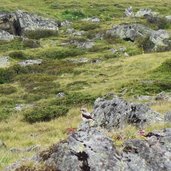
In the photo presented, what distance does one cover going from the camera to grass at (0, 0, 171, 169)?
24.8 meters

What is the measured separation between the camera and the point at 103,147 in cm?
1096

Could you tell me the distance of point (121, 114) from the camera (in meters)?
22.6

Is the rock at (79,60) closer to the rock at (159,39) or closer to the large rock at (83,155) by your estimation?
the rock at (159,39)

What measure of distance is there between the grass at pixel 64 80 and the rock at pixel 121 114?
1859 mm

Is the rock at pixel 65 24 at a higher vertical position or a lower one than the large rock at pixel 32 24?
lower

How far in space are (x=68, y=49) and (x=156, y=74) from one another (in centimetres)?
2757

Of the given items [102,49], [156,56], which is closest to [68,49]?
[102,49]

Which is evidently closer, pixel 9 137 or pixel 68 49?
pixel 9 137

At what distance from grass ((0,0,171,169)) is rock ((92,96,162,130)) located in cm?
186

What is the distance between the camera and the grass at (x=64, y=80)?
24.8 metres

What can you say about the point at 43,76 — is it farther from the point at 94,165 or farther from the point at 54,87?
the point at 94,165

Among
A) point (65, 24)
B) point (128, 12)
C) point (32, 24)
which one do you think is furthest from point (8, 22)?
point (128, 12)

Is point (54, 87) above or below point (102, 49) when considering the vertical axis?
above

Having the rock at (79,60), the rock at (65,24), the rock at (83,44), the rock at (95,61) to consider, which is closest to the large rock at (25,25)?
the rock at (65,24)
